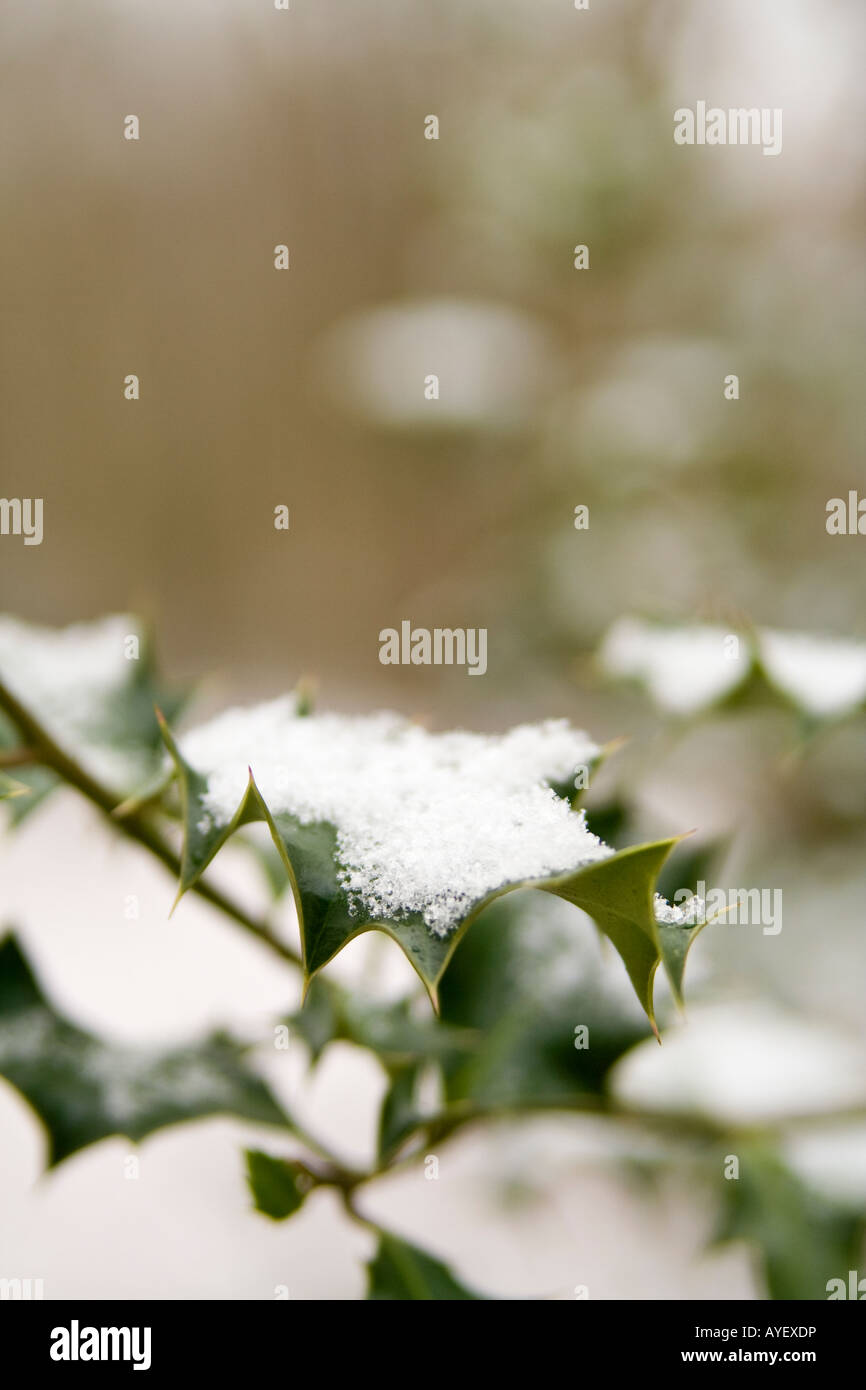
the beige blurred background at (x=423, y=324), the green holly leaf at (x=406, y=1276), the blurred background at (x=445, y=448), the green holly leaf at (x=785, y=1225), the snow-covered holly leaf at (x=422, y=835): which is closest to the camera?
the snow-covered holly leaf at (x=422, y=835)

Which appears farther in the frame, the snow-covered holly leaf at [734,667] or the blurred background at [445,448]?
the blurred background at [445,448]

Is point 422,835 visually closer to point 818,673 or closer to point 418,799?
point 418,799

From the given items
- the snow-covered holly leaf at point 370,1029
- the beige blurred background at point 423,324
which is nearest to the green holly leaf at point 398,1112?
the snow-covered holly leaf at point 370,1029

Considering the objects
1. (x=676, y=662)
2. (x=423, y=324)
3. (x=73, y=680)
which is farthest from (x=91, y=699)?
(x=423, y=324)

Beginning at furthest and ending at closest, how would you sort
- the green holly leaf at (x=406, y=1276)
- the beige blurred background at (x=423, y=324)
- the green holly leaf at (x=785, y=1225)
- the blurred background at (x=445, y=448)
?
the beige blurred background at (x=423, y=324)
the blurred background at (x=445, y=448)
the green holly leaf at (x=785, y=1225)
the green holly leaf at (x=406, y=1276)

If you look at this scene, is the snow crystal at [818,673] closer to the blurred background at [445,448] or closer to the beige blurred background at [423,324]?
the blurred background at [445,448]

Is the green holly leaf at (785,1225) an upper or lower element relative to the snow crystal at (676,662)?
lower
